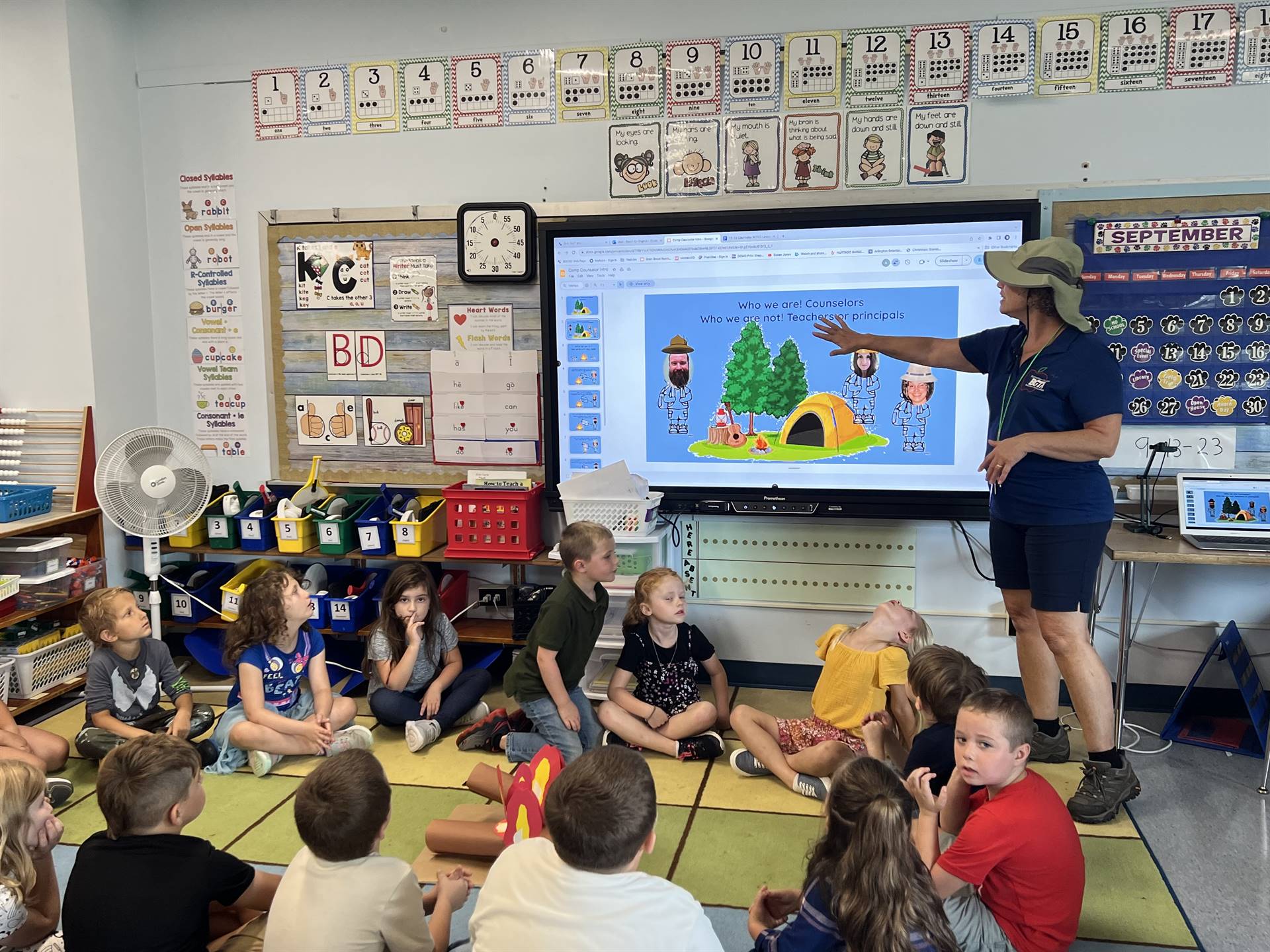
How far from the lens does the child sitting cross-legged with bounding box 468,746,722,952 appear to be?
149 centimetres

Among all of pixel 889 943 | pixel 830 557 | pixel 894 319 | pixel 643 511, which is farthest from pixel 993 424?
pixel 889 943

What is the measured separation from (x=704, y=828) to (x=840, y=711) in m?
0.57

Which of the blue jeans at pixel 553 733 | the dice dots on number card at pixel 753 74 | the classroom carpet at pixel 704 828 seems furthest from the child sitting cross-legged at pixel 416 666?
the dice dots on number card at pixel 753 74

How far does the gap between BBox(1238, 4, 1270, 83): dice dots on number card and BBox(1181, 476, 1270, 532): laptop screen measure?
1400mm

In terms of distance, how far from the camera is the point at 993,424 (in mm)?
3076

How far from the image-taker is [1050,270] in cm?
286

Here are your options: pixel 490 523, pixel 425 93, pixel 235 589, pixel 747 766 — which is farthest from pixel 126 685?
pixel 425 93

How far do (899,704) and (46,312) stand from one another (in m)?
3.66

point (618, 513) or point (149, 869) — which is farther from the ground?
point (618, 513)

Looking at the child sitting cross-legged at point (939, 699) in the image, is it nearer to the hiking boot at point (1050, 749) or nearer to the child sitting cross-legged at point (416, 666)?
the hiking boot at point (1050, 749)

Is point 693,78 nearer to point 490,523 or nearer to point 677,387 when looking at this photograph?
point 677,387

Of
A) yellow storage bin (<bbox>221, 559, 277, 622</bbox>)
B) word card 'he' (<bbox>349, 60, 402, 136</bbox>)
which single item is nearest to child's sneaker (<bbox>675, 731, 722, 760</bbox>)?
yellow storage bin (<bbox>221, 559, 277, 622</bbox>)

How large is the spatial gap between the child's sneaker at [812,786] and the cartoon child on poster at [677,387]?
1433 millimetres

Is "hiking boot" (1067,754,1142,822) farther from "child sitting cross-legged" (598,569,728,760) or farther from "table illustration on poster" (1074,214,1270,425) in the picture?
"table illustration on poster" (1074,214,1270,425)
